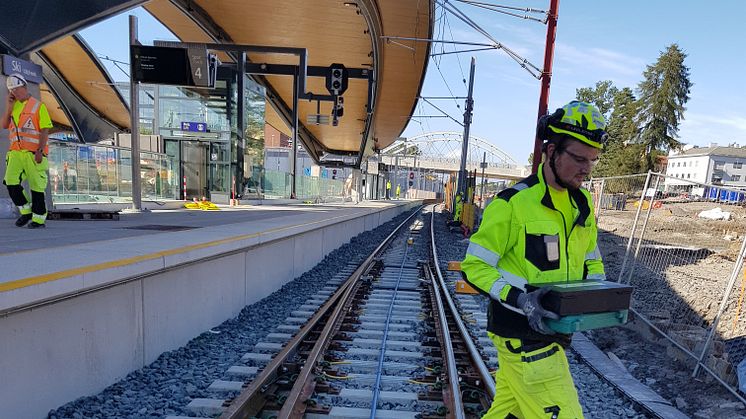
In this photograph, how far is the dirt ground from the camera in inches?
204

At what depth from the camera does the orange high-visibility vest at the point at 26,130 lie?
569cm

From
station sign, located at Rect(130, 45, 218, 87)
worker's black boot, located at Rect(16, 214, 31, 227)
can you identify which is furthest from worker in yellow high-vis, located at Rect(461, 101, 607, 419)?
station sign, located at Rect(130, 45, 218, 87)

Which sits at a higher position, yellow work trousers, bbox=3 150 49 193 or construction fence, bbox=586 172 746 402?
yellow work trousers, bbox=3 150 49 193

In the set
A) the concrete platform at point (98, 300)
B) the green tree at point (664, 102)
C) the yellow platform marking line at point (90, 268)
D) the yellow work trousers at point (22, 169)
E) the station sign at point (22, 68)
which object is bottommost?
the concrete platform at point (98, 300)

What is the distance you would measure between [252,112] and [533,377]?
20838 millimetres

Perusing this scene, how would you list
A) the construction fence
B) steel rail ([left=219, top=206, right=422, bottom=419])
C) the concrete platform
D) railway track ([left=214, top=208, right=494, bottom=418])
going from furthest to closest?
the construction fence → railway track ([left=214, top=208, right=494, bottom=418]) → steel rail ([left=219, top=206, right=422, bottom=419]) → the concrete platform

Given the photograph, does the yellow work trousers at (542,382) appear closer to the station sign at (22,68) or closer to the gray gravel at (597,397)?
the gray gravel at (597,397)

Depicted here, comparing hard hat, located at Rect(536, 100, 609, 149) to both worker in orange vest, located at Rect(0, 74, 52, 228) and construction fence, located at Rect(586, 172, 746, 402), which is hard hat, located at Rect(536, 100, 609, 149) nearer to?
construction fence, located at Rect(586, 172, 746, 402)

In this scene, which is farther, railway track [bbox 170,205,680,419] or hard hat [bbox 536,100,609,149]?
railway track [bbox 170,205,680,419]

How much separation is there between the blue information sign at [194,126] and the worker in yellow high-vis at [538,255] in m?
18.6

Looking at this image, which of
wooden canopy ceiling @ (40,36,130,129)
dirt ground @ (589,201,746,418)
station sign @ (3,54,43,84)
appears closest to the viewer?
dirt ground @ (589,201,746,418)

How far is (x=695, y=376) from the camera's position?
5.44m

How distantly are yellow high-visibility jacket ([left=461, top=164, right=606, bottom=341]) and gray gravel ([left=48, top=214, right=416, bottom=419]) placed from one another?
2.80m

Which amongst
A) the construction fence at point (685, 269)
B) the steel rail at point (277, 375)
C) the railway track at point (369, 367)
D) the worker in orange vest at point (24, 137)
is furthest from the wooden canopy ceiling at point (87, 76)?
the construction fence at point (685, 269)
